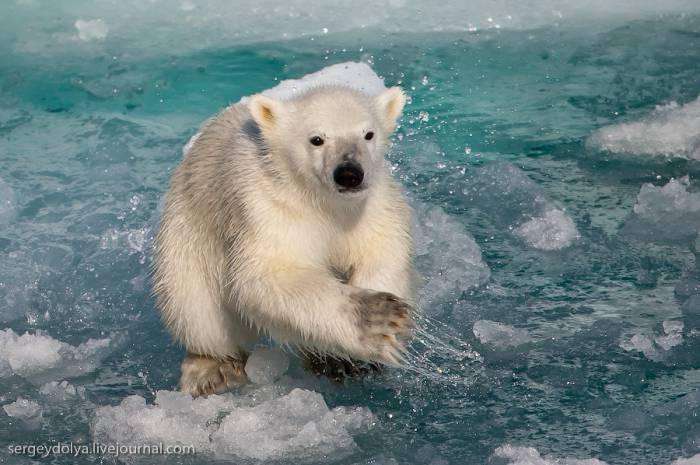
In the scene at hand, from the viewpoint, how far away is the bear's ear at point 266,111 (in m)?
4.38

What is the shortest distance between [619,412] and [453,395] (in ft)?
2.17

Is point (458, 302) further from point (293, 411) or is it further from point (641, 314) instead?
point (293, 411)

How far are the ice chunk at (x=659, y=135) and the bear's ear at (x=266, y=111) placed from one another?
3155mm

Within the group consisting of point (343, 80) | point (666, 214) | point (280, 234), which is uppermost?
point (343, 80)

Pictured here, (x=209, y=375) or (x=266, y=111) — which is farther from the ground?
(x=266, y=111)

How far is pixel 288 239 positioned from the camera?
14.0ft

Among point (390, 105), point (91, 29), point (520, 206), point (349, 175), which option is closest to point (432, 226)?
point (520, 206)

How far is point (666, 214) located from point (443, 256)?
4.07 feet

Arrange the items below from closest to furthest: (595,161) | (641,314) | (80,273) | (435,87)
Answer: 1. (641,314)
2. (80,273)
3. (595,161)
4. (435,87)

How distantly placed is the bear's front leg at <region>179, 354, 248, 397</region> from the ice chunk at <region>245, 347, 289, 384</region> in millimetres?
114

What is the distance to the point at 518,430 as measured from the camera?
4020 millimetres

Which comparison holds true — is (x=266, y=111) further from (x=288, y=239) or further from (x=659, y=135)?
(x=659, y=135)

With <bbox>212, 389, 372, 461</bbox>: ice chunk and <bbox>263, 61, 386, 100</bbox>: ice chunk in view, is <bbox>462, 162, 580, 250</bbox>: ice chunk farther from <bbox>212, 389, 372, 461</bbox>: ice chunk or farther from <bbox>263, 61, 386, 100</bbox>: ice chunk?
<bbox>212, 389, 372, 461</bbox>: ice chunk

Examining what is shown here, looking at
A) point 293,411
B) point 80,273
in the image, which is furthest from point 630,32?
point 293,411
